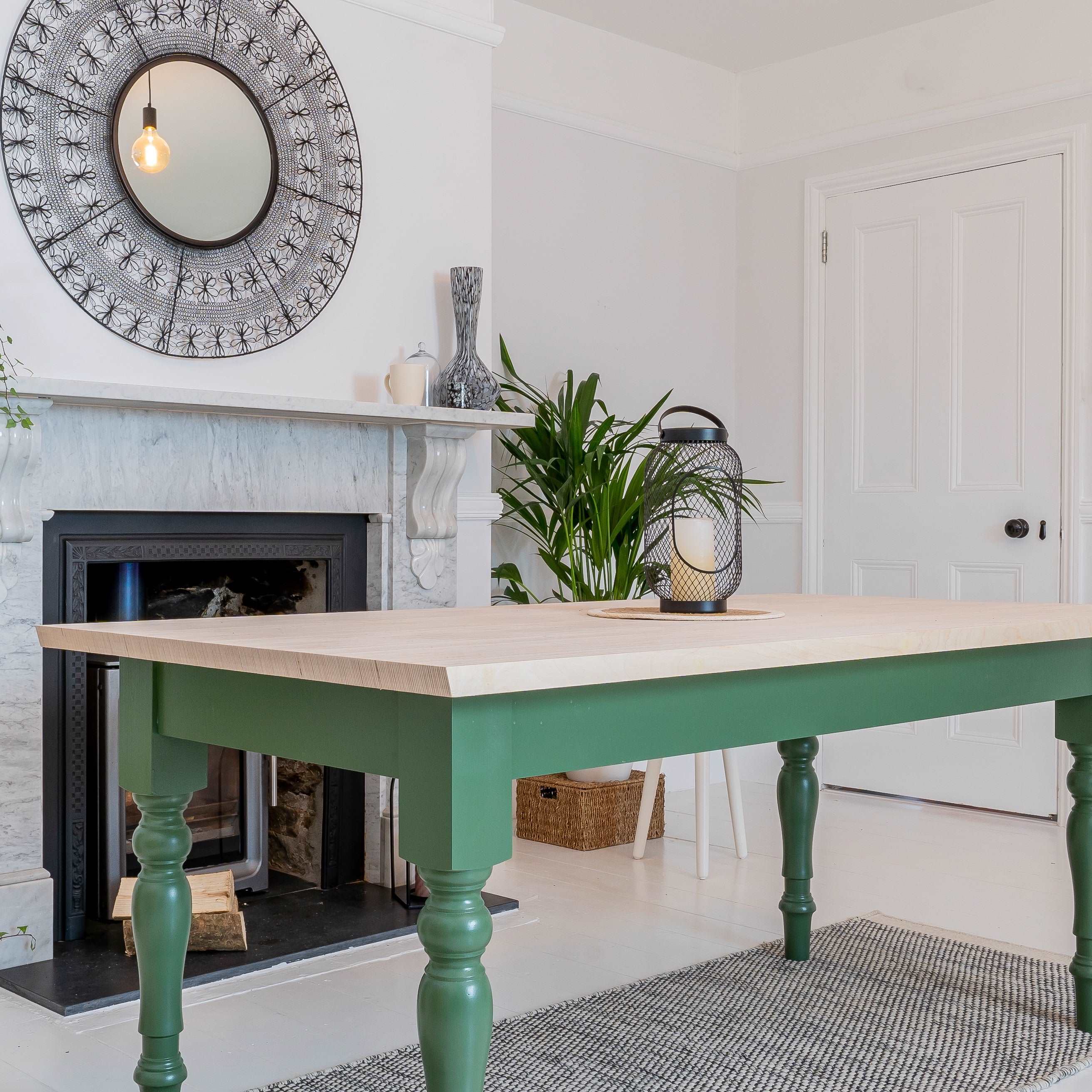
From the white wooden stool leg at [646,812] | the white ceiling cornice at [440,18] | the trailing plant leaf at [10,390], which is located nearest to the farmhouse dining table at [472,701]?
the trailing plant leaf at [10,390]

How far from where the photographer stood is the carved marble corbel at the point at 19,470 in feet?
8.62

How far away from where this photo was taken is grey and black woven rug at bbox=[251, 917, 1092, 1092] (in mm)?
2115

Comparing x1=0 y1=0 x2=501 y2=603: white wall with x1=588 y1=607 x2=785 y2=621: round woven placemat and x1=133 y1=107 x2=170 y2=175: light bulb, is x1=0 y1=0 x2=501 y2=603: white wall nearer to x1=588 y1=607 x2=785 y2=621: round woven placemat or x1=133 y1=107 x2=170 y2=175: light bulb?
x1=133 y1=107 x2=170 y2=175: light bulb

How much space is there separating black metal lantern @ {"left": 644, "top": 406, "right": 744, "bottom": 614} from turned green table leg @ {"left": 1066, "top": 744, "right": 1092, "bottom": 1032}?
0.70 metres

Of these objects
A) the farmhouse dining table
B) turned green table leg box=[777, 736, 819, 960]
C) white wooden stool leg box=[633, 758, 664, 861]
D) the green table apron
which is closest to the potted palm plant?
white wooden stool leg box=[633, 758, 664, 861]

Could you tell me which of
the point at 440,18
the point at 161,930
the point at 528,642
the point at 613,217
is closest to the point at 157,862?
the point at 161,930

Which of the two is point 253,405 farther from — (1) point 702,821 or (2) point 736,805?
(2) point 736,805

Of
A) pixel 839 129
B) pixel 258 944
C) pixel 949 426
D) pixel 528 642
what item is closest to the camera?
pixel 528 642

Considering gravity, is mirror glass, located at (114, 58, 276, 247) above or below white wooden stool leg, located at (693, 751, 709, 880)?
above

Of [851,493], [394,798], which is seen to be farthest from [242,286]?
[851,493]

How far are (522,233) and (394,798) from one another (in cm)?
201

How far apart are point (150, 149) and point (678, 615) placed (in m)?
1.71

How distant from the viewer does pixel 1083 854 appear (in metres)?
2.26

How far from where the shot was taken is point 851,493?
4789 mm
